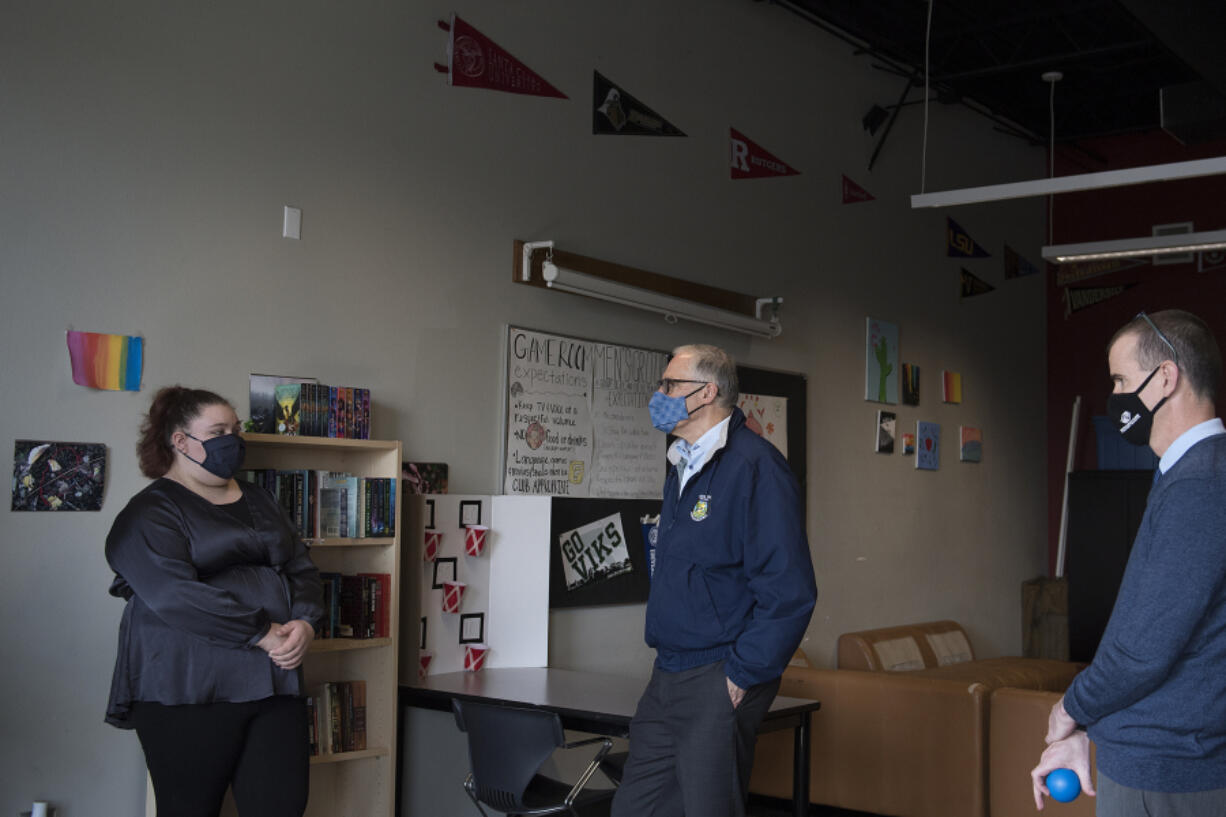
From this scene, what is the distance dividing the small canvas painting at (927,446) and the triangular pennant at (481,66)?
4106 millimetres

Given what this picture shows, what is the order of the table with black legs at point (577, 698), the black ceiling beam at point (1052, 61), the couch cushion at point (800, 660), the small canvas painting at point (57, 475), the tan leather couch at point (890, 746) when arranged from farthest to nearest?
the black ceiling beam at point (1052, 61) < the couch cushion at point (800, 660) < the tan leather couch at point (890, 746) < the table with black legs at point (577, 698) < the small canvas painting at point (57, 475)

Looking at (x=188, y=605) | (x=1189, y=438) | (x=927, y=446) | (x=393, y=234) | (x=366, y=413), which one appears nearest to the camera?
(x=1189, y=438)

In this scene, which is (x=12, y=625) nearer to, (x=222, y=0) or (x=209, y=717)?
(x=209, y=717)

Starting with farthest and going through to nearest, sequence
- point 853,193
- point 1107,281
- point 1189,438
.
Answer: point 1107,281
point 853,193
point 1189,438

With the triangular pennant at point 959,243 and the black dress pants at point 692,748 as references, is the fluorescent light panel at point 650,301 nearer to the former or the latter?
the black dress pants at point 692,748

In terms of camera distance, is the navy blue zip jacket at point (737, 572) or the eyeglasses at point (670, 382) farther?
the eyeglasses at point (670, 382)

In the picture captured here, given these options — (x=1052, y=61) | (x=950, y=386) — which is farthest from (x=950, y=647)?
(x=1052, y=61)

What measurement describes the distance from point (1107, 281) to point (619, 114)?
5.65 m

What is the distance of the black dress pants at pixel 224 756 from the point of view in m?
3.06

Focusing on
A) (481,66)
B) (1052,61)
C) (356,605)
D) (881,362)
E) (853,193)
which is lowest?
(356,605)

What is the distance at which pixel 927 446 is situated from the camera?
8.15 metres

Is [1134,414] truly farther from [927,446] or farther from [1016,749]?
[927,446]

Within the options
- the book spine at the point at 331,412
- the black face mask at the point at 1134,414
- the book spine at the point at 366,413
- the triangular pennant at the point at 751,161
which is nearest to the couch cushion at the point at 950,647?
the triangular pennant at the point at 751,161

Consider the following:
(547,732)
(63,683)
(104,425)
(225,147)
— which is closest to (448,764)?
(547,732)
